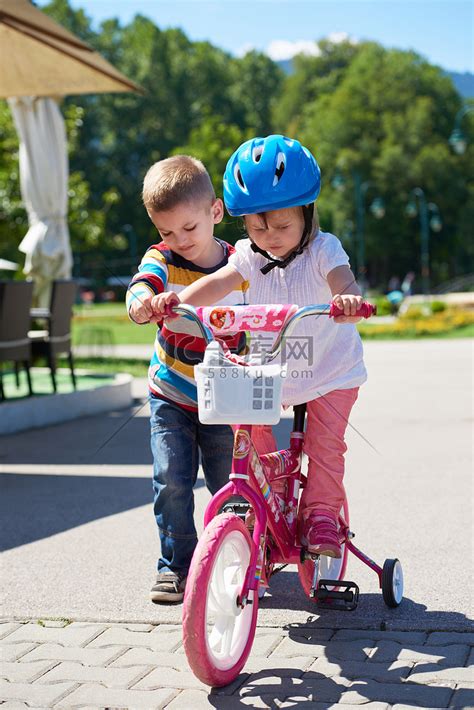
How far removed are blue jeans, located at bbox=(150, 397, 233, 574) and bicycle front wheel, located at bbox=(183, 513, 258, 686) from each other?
888 mm

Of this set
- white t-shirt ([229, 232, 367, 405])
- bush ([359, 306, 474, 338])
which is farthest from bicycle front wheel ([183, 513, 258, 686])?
bush ([359, 306, 474, 338])

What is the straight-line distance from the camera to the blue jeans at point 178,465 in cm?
438

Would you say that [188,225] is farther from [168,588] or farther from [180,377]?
[168,588]

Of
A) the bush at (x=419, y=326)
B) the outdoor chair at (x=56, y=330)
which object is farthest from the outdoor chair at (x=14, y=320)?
the bush at (x=419, y=326)

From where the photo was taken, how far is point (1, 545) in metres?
5.46

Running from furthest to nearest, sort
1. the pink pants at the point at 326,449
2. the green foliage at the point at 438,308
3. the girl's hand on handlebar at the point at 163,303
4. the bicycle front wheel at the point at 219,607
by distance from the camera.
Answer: the green foliage at the point at 438,308 < the pink pants at the point at 326,449 < the girl's hand on handlebar at the point at 163,303 < the bicycle front wheel at the point at 219,607

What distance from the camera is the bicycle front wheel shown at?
3.22 metres

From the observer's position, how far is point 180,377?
4344 millimetres

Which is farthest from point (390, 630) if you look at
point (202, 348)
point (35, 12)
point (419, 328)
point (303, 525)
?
point (419, 328)

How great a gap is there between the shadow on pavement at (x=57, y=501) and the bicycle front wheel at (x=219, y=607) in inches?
85.6

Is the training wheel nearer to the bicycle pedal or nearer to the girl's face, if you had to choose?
the bicycle pedal

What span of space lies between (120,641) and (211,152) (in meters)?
64.1

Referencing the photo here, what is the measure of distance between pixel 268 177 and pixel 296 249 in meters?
0.38

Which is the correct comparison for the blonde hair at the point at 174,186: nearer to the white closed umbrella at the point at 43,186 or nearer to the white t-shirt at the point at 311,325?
the white t-shirt at the point at 311,325
